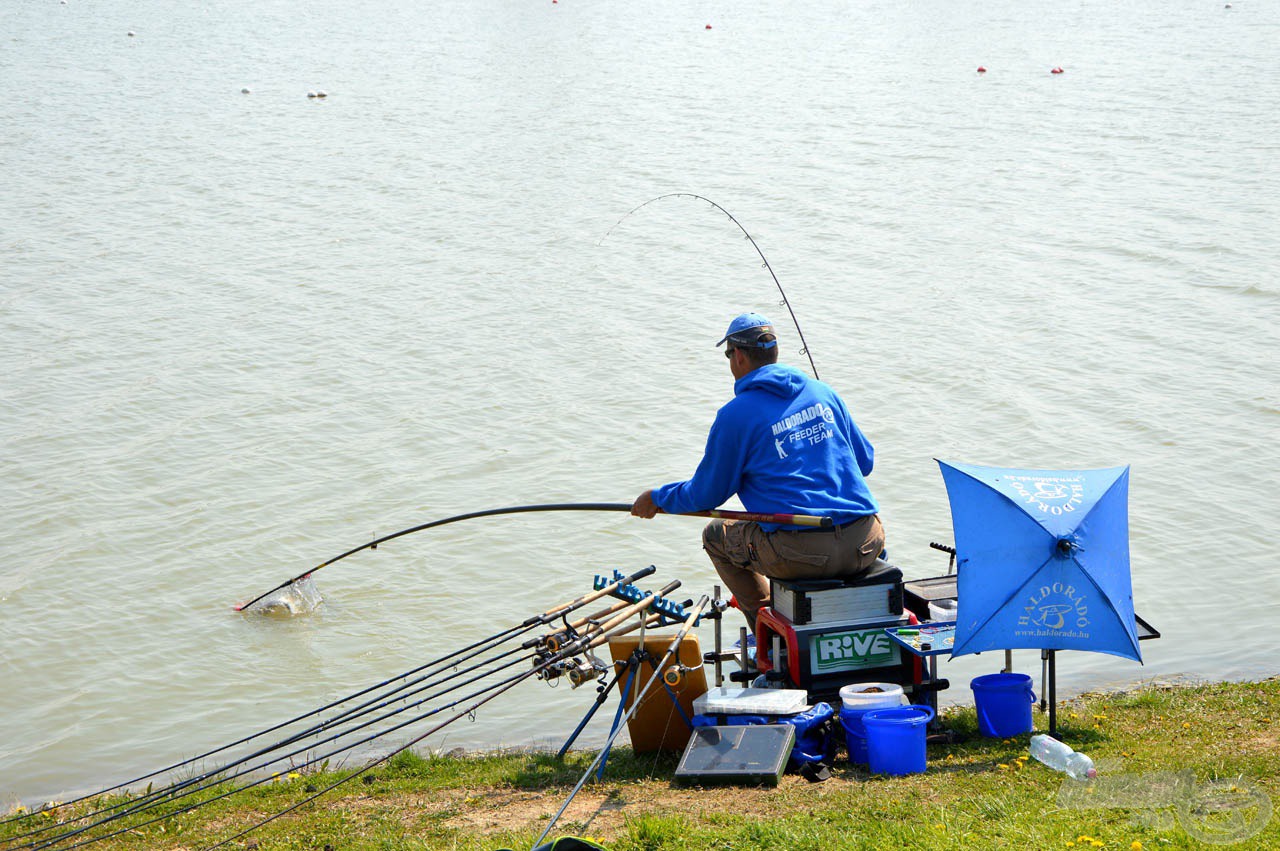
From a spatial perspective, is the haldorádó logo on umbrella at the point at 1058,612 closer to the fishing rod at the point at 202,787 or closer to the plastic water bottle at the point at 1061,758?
the plastic water bottle at the point at 1061,758

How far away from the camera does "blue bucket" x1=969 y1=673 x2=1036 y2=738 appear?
5.04 m

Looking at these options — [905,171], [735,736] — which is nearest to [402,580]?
[735,736]

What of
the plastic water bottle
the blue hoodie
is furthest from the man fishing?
the plastic water bottle

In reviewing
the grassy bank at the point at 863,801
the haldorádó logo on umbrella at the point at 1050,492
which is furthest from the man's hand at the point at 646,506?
the haldorádó logo on umbrella at the point at 1050,492

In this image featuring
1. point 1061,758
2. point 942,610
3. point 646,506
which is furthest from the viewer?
point 942,610

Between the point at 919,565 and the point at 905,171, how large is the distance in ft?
44.3

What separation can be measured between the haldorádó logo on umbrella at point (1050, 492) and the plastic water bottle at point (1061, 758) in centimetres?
83

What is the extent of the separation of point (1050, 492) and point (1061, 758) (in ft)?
3.18

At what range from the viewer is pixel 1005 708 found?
5051 mm

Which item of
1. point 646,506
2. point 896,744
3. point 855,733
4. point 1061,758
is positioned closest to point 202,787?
point 646,506

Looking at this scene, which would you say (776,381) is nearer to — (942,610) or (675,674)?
(675,674)

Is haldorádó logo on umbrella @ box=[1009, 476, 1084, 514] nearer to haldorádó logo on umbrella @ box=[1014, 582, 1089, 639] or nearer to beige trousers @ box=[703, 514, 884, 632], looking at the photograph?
haldorádó logo on umbrella @ box=[1014, 582, 1089, 639]

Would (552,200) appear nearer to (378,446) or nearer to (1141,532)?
(378,446)

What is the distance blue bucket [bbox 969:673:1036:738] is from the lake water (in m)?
1.56
